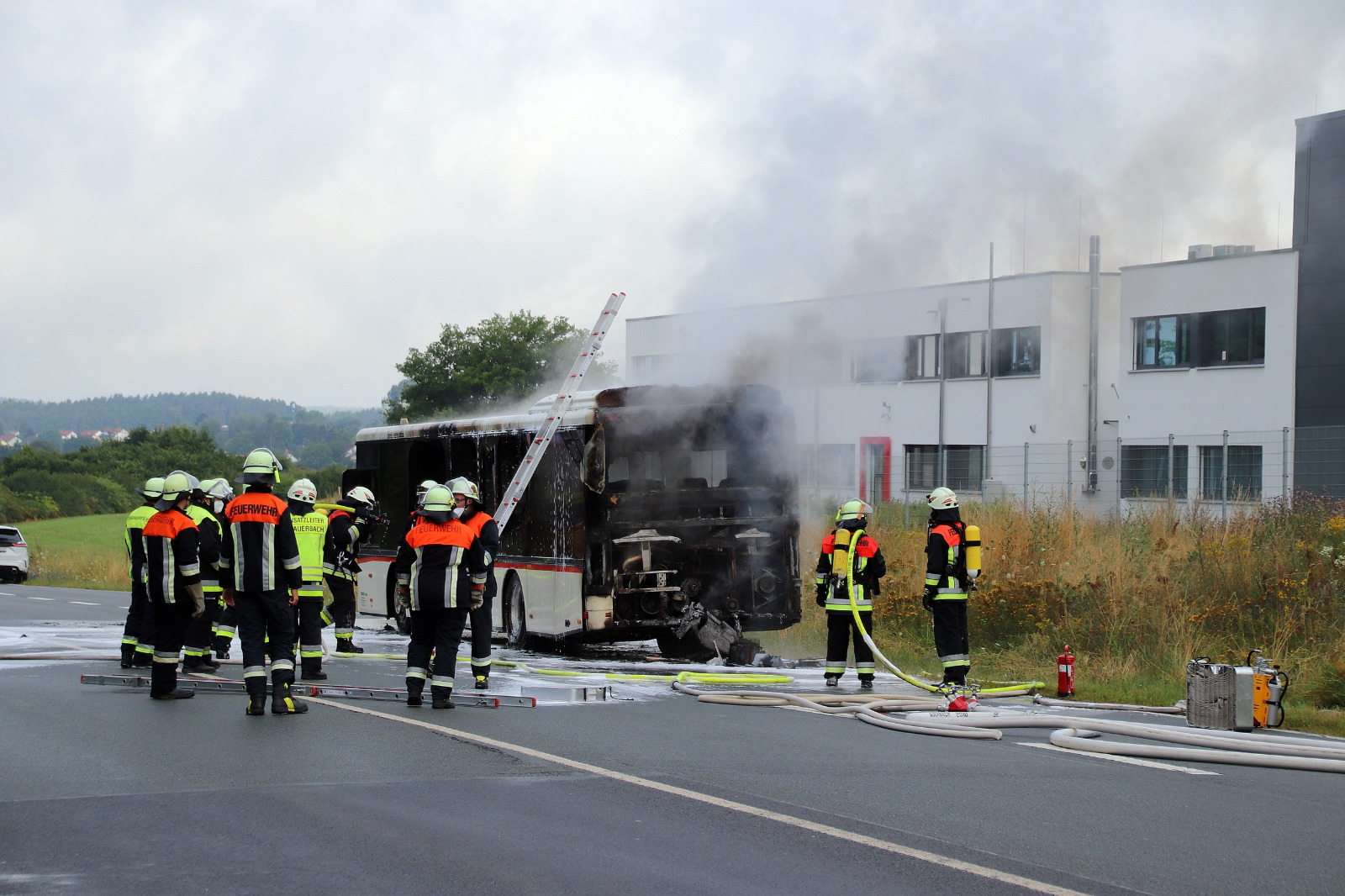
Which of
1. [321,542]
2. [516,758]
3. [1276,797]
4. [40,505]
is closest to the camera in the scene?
[1276,797]

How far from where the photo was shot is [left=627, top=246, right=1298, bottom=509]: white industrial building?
74.2ft

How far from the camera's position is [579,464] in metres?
13.8

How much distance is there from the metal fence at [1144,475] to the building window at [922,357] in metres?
4.13

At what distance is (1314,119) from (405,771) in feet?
91.5

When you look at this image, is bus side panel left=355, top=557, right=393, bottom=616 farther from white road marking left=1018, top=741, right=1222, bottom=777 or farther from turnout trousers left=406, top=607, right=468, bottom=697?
white road marking left=1018, top=741, right=1222, bottom=777

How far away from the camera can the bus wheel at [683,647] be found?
1434 cm

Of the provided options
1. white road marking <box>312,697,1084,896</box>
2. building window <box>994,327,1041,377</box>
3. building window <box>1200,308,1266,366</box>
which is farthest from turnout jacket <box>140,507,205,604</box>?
building window <box>994,327,1041,377</box>

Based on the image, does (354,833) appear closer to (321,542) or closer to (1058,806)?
(1058,806)

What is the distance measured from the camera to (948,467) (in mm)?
31781

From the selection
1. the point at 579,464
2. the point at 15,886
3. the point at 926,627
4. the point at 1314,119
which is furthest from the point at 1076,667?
the point at 1314,119

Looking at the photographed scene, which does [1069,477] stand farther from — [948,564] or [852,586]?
[948,564]

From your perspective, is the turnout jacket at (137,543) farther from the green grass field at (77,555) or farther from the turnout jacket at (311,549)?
the green grass field at (77,555)

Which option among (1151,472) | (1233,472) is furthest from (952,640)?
(1151,472)

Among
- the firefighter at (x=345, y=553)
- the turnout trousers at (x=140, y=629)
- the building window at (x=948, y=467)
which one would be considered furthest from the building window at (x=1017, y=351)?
the turnout trousers at (x=140, y=629)
